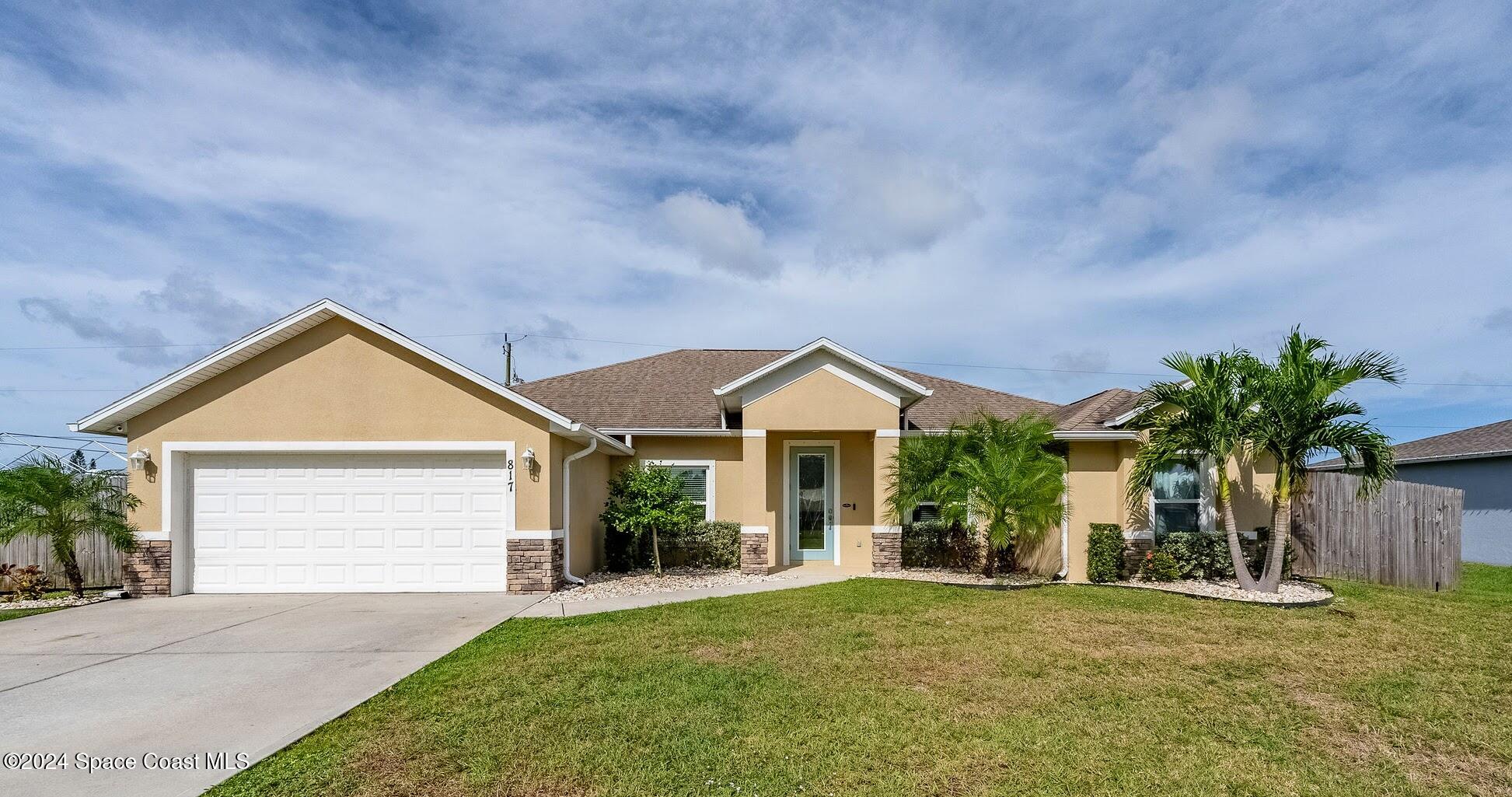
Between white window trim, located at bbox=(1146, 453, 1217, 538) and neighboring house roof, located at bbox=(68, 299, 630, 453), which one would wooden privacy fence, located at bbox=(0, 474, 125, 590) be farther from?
white window trim, located at bbox=(1146, 453, 1217, 538)

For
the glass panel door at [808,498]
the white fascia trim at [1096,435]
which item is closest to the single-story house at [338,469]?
the glass panel door at [808,498]

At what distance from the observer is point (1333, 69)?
12.3 metres

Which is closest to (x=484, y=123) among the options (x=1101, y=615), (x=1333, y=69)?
(x=1101, y=615)

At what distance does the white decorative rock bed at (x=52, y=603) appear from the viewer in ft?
36.0

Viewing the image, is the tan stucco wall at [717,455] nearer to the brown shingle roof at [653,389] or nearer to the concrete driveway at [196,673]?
the brown shingle roof at [653,389]

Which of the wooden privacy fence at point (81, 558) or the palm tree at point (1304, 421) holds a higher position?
the palm tree at point (1304, 421)

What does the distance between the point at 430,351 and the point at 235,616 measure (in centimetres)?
443

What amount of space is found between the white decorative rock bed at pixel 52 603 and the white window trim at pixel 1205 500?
678 inches

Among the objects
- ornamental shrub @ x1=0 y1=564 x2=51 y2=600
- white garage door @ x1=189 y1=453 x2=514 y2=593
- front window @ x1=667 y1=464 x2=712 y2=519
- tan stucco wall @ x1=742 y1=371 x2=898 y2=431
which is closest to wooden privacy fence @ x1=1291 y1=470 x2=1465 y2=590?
tan stucco wall @ x1=742 y1=371 x2=898 y2=431

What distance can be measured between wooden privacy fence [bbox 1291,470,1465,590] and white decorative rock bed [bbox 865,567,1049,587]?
4917 millimetres

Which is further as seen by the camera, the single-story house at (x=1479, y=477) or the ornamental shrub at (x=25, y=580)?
the single-story house at (x=1479, y=477)

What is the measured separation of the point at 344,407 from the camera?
1192cm

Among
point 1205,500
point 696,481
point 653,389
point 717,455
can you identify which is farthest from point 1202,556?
point 653,389

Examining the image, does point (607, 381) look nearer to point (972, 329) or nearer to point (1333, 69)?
point (972, 329)
